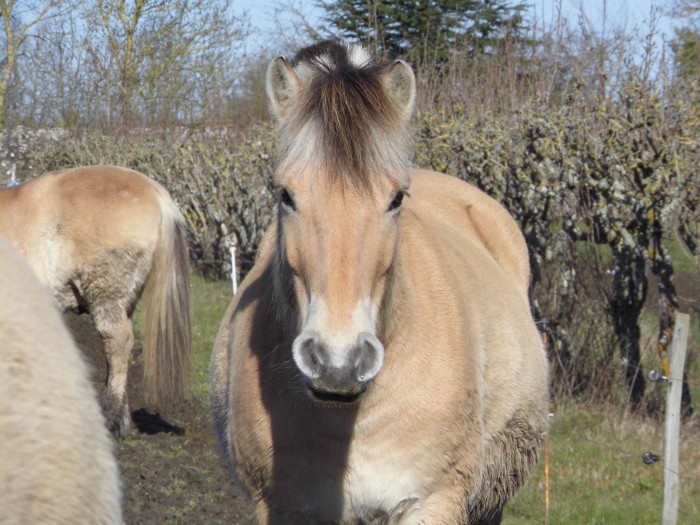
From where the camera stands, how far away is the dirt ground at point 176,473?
218 inches

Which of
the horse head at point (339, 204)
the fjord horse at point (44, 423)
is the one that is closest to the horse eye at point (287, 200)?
the horse head at point (339, 204)

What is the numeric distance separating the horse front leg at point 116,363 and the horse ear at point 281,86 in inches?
197

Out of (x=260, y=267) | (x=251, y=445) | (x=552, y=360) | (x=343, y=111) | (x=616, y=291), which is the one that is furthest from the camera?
(x=552, y=360)

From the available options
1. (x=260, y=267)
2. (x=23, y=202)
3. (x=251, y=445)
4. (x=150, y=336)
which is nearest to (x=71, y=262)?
(x=23, y=202)

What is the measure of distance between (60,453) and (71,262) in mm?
7529

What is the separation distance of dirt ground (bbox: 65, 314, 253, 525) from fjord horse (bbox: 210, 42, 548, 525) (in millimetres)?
1972

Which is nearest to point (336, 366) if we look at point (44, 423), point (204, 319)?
point (44, 423)

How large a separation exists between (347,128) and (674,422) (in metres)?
3.21

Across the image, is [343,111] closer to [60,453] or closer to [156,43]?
[60,453]

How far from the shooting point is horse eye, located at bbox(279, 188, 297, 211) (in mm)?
2994

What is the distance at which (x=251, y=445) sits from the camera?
323cm

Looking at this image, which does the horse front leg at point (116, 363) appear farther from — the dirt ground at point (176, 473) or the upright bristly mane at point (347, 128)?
the upright bristly mane at point (347, 128)

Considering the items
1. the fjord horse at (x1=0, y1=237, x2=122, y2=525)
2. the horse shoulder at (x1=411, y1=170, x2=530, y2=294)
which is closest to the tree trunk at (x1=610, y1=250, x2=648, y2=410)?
the horse shoulder at (x1=411, y1=170, x2=530, y2=294)

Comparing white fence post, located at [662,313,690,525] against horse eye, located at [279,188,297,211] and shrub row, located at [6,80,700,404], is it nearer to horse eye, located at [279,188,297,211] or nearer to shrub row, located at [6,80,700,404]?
shrub row, located at [6,80,700,404]
